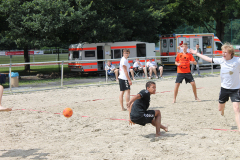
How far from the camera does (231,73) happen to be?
6062 mm

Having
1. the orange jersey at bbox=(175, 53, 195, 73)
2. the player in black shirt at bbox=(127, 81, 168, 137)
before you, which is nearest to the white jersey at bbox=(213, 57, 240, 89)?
the player in black shirt at bbox=(127, 81, 168, 137)

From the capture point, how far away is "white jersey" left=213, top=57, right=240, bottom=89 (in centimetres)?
603

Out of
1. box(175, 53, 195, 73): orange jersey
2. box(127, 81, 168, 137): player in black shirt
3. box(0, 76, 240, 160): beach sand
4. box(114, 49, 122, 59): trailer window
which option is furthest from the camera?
box(114, 49, 122, 59): trailer window

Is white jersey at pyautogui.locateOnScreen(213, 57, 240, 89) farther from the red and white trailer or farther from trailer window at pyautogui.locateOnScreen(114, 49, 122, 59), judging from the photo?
trailer window at pyautogui.locateOnScreen(114, 49, 122, 59)

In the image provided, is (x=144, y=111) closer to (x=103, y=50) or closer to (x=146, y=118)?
(x=146, y=118)

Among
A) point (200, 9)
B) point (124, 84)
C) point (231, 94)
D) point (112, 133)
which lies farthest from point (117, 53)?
point (231, 94)

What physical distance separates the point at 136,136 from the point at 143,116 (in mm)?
480

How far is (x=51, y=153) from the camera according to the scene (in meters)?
5.13

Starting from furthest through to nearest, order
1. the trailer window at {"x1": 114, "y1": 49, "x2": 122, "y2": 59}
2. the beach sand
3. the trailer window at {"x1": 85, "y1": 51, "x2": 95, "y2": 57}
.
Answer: the trailer window at {"x1": 114, "y1": 49, "x2": 122, "y2": 59} → the trailer window at {"x1": 85, "y1": 51, "x2": 95, "y2": 57} → the beach sand

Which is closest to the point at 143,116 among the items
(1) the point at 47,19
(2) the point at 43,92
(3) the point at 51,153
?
(3) the point at 51,153

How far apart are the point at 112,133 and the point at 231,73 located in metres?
2.64

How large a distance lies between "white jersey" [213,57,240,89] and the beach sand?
92 centimetres

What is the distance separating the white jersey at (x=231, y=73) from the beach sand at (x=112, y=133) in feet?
3.02

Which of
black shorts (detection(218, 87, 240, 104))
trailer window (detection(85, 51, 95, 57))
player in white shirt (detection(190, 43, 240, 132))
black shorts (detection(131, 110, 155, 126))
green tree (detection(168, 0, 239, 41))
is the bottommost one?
black shorts (detection(131, 110, 155, 126))
